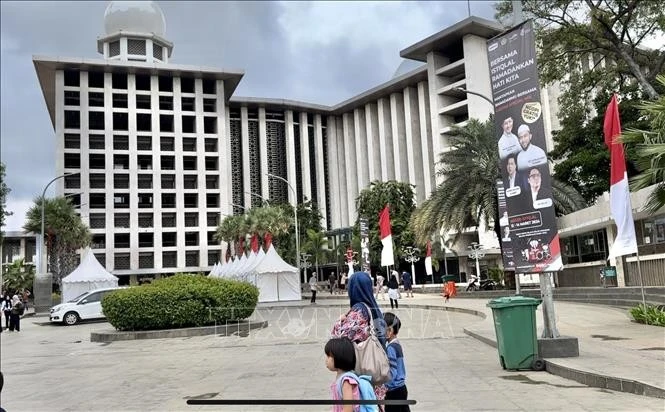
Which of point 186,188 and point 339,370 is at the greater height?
point 186,188

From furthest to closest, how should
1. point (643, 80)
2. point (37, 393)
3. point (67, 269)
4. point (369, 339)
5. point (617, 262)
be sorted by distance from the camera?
1. point (67, 269)
2. point (617, 262)
3. point (643, 80)
4. point (37, 393)
5. point (369, 339)

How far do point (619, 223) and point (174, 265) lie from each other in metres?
66.2

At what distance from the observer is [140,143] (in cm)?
7525

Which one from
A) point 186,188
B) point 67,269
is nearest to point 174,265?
point 186,188

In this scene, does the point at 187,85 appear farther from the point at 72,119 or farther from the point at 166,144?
the point at 72,119

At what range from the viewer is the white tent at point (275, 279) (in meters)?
37.4

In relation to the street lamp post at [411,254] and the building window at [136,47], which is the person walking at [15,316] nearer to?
the street lamp post at [411,254]

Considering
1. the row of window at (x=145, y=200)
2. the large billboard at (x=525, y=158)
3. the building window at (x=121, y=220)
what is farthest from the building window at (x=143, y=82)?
the large billboard at (x=525, y=158)

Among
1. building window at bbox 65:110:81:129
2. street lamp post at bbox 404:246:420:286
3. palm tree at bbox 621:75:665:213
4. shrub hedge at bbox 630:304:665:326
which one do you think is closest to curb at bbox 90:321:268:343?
shrub hedge at bbox 630:304:665:326

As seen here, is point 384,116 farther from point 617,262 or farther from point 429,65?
point 617,262

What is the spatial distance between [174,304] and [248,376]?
29.0 ft

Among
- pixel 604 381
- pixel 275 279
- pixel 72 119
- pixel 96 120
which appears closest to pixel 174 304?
pixel 604 381

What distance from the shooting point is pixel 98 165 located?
73438 mm

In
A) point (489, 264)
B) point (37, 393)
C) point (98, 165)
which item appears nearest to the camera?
point (37, 393)
